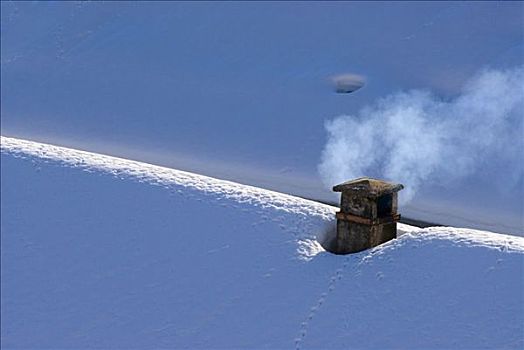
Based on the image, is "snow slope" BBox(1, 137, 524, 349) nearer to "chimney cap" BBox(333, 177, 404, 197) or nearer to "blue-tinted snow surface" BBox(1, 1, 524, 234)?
"chimney cap" BBox(333, 177, 404, 197)

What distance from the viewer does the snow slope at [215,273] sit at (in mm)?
5223

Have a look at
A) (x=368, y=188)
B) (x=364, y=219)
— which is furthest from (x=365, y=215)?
(x=368, y=188)

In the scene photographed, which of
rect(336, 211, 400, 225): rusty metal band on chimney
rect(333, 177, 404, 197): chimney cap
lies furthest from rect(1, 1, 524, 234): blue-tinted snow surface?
rect(333, 177, 404, 197): chimney cap

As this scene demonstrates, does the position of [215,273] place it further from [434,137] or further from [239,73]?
[239,73]

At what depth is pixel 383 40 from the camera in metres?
13.7

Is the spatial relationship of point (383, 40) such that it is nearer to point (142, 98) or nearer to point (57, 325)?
point (142, 98)

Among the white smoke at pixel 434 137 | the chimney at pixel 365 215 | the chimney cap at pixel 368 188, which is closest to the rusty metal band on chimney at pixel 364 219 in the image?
the chimney at pixel 365 215

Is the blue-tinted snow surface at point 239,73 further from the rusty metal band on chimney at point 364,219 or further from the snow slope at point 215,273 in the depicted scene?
the rusty metal band on chimney at point 364,219

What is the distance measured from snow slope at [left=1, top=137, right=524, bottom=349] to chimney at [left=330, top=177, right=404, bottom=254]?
0.14 meters

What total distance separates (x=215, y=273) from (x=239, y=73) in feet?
27.5

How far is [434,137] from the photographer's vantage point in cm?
1103

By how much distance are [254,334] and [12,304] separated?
1932mm

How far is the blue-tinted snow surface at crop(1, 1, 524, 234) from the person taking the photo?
1238 centimetres

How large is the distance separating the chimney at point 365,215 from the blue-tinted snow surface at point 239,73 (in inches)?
181
